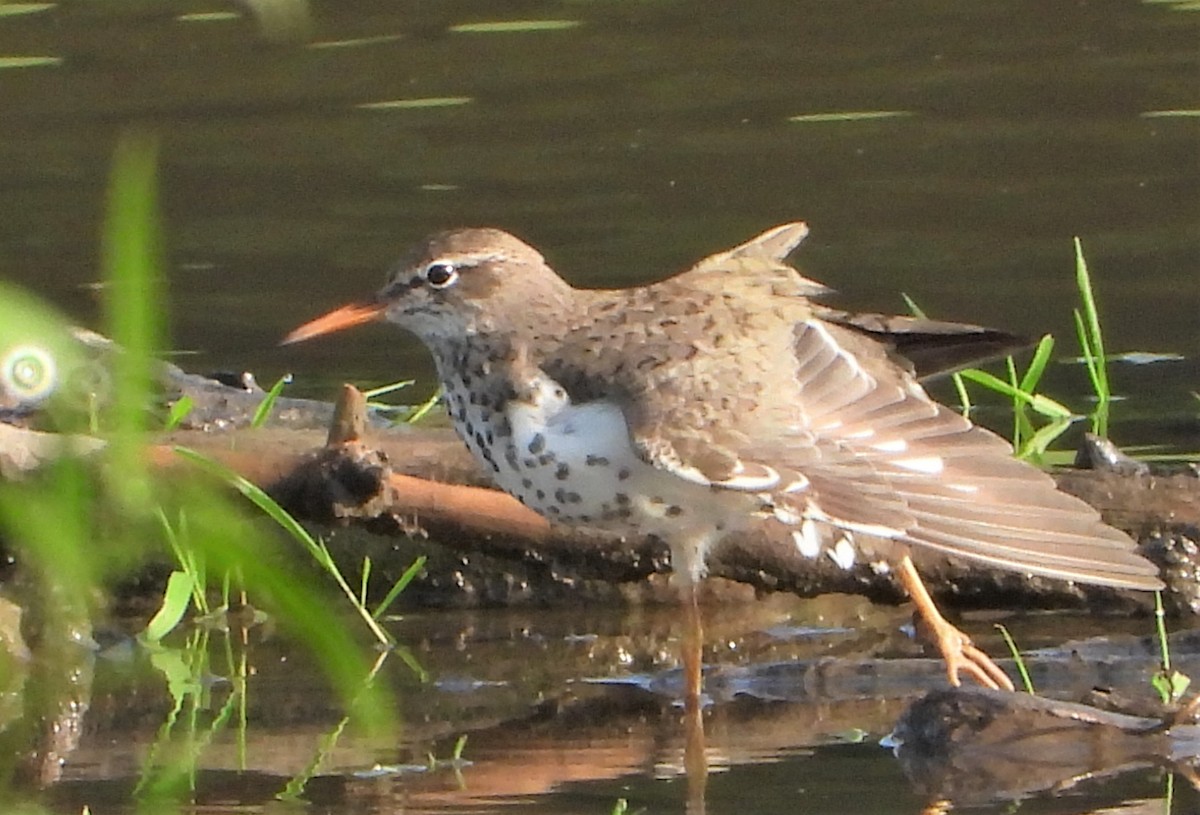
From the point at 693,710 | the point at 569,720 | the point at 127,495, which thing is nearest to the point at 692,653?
the point at 693,710

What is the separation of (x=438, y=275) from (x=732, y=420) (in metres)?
1.10

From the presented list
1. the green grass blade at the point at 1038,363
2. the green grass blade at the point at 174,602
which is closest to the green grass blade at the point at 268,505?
the green grass blade at the point at 174,602

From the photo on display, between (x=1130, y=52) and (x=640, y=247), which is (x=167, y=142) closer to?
(x=640, y=247)

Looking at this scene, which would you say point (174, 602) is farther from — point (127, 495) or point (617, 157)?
point (617, 157)

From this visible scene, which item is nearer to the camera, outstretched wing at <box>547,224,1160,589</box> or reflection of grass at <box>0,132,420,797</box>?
reflection of grass at <box>0,132,420,797</box>

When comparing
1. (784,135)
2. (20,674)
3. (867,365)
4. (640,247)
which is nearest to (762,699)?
(867,365)

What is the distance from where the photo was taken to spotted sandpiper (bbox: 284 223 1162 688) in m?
5.77

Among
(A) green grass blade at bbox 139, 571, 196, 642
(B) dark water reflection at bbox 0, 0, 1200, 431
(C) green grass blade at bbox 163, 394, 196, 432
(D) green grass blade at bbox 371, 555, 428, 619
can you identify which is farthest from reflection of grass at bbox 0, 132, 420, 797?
(B) dark water reflection at bbox 0, 0, 1200, 431

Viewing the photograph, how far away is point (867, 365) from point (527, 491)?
103cm

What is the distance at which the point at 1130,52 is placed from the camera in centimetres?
1492

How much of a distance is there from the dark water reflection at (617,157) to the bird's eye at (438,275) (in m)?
0.99

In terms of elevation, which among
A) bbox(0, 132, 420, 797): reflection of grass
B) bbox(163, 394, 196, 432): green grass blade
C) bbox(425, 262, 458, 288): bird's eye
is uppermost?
bbox(0, 132, 420, 797): reflection of grass

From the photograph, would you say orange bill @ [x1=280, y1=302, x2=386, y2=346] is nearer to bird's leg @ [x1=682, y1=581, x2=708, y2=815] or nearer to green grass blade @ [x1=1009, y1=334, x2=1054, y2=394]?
bird's leg @ [x1=682, y1=581, x2=708, y2=815]

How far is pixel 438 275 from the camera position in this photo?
264 inches
